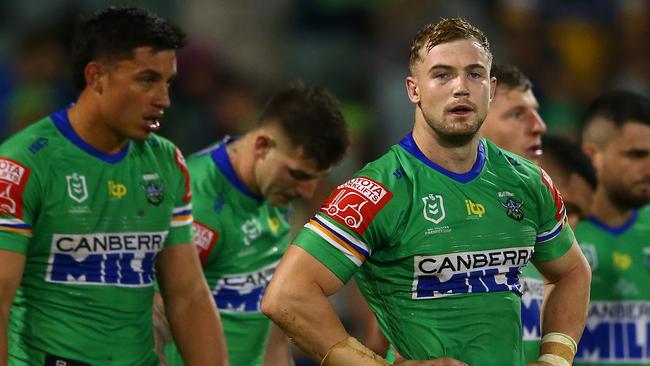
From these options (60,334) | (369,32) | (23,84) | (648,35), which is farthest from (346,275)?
(648,35)

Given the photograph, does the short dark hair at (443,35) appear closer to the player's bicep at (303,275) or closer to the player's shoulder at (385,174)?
the player's shoulder at (385,174)

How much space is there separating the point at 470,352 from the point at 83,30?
2.42 meters

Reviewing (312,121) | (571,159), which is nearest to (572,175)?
(571,159)

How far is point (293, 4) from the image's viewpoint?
40.2 ft

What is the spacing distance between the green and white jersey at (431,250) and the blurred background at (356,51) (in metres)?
6.12

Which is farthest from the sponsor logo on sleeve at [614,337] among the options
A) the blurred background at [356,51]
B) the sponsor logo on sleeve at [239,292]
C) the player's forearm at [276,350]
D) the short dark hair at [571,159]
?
the blurred background at [356,51]

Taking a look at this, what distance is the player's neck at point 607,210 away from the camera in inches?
271

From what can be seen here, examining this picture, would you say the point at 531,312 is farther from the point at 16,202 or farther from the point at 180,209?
the point at 16,202

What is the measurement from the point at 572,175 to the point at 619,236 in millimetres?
597

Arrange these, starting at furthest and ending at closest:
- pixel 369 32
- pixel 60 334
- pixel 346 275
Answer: pixel 369 32, pixel 60 334, pixel 346 275

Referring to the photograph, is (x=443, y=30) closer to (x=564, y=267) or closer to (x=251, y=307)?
(x=564, y=267)

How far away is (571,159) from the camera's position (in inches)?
258

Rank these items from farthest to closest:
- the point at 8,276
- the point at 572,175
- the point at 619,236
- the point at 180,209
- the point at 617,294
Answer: the point at 619,236 < the point at 617,294 < the point at 572,175 < the point at 180,209 < the point at 8,276

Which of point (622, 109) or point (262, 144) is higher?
point (622, 109)
